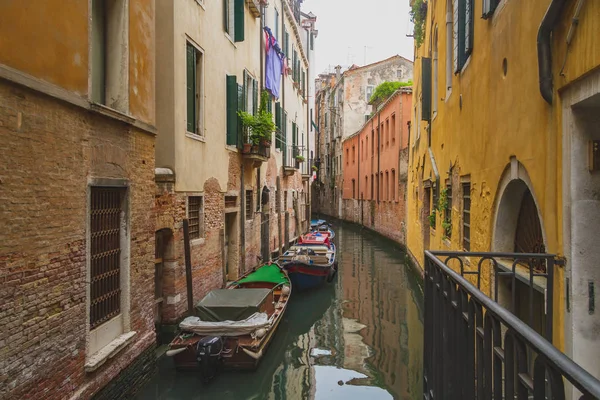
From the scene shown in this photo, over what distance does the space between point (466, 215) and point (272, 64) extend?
902 cm

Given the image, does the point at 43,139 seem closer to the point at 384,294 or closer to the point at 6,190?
the point at 6,190

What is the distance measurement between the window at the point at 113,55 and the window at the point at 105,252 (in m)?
1.11

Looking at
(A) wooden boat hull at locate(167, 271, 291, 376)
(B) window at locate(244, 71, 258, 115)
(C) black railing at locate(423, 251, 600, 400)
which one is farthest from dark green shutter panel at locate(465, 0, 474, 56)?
(B) window at locate(244, 71, 258, 115)

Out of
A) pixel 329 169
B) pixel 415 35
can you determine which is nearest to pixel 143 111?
pixel 415 35

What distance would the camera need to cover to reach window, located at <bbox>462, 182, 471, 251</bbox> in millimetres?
7505

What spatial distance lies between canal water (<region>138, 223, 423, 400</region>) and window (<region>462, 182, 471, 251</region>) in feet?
6.63

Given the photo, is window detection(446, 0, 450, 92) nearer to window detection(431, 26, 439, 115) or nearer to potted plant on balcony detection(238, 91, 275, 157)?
window detection(431, 26, 439, 115)

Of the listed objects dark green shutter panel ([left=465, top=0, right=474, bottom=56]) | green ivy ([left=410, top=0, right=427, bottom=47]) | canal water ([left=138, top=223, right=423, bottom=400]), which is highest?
green ivy ([left=410, top=0, right=427, bottom=47])

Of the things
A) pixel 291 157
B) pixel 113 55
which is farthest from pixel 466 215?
pixel 291 157

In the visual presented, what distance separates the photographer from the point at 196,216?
922cm

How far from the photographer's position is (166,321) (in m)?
8.08

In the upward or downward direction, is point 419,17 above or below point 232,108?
above

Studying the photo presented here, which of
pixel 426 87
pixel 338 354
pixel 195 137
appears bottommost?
pixel 338 354

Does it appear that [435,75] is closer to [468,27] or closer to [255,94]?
[468,27]
